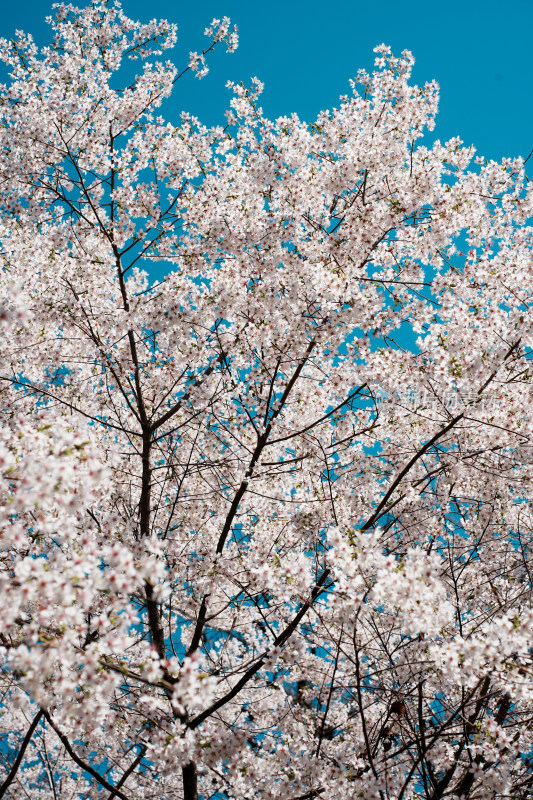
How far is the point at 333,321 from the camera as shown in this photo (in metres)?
6.01

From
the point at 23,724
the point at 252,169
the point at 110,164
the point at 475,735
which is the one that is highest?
the point at 110,164

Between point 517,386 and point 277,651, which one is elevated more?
point 517,386

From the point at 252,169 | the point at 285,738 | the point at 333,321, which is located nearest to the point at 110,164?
the point at 252,169

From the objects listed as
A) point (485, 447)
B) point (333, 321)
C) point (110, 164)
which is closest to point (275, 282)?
point (333, 321)

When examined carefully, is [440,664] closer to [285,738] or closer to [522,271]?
[285,738]

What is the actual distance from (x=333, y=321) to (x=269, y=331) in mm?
947

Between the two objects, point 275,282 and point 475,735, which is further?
point 275,282

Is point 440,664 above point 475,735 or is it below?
above

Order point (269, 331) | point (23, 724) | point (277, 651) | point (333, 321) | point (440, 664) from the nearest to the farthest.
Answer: point (440, 664)
point (277, 651)
point (333, 321)
point (269, 331)
point (23, 724)

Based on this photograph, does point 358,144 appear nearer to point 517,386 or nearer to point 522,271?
point 522,271

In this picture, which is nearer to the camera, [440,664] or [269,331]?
[440,664]

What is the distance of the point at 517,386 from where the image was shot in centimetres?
745

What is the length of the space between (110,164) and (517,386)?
6.12 meters

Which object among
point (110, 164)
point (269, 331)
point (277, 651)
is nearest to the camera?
point (277, 651)
